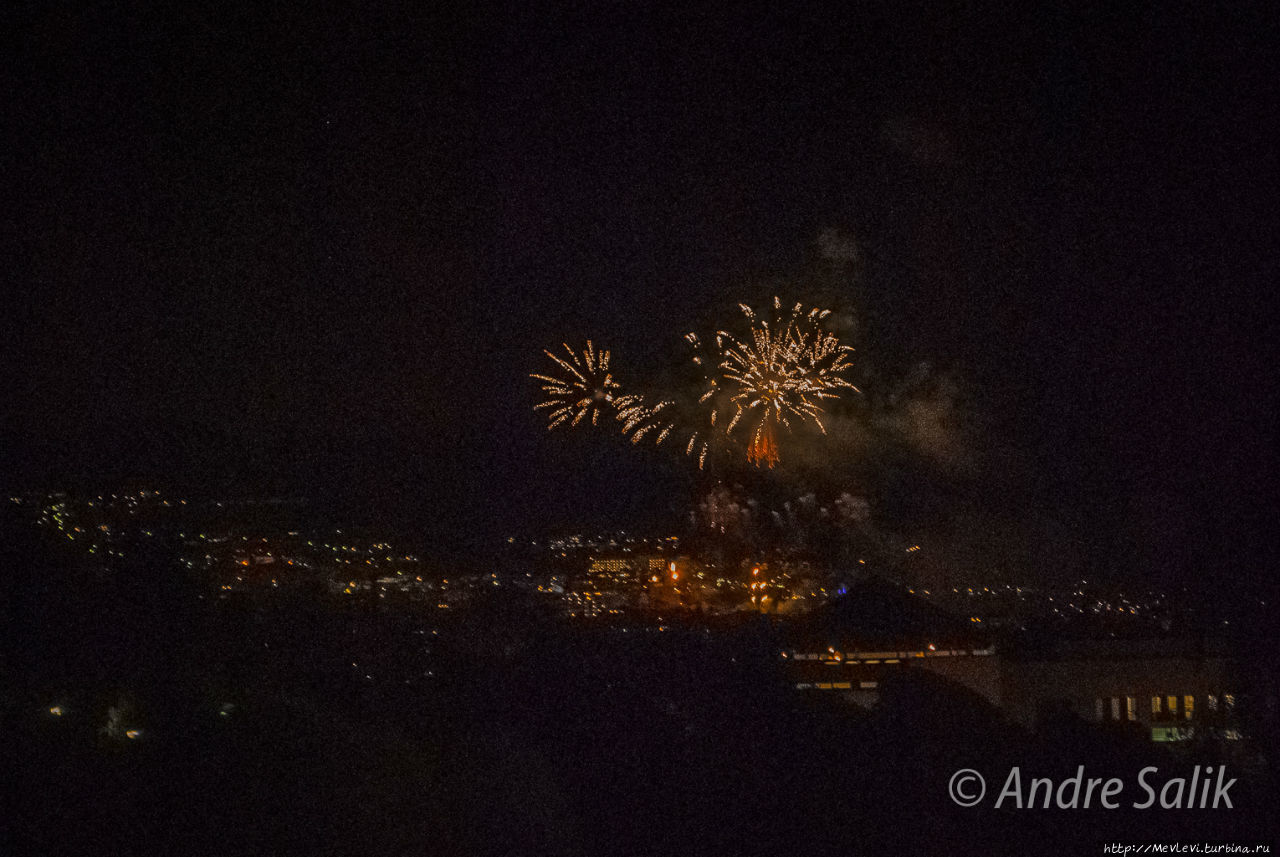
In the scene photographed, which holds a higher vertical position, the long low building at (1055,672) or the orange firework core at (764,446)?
the orange firework core at (764,446)

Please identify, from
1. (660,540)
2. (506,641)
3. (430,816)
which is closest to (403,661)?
(506,641)

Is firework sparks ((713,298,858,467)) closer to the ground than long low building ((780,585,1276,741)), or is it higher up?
higher up

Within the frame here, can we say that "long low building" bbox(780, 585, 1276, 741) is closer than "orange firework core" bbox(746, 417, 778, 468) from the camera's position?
Yes

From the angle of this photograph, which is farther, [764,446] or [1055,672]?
[764,446]

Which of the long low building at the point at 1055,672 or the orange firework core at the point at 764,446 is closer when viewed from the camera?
the long low building at the point at 1055,672

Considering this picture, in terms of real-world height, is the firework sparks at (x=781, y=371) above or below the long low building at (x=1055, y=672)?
above

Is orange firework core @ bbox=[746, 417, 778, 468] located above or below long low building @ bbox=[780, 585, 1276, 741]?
above

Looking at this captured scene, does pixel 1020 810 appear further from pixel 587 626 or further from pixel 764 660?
pixel 587 626

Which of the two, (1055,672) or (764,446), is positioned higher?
(764,446)
